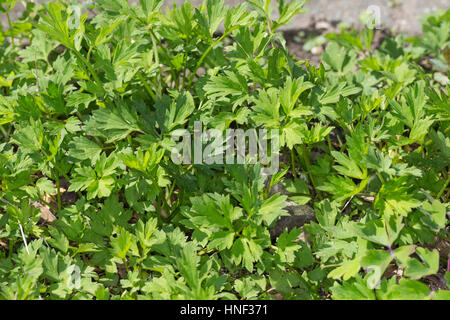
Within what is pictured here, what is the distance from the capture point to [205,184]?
2.15 m

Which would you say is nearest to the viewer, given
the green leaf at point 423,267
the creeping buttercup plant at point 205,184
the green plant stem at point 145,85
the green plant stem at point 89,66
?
the green leaf at point 423,267

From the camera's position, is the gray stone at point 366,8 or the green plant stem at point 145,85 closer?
the green plant stem at point 145,85

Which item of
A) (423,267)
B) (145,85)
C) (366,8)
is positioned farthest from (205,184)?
(366,8)

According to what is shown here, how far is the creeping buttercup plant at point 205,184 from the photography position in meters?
1.84

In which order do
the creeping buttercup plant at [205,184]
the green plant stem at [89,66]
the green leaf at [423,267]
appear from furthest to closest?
the green plant stem at [89,66]
the creeping buttercup plant at [205,184]
the green leaf at [423,267]

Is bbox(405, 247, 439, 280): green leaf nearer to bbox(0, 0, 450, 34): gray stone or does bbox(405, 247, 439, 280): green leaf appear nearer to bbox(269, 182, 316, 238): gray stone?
bbox(269, 182, 316, 238): gray stone

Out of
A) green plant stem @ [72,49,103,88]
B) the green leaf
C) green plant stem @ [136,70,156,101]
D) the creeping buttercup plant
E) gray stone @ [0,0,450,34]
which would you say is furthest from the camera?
gray stone @ [0,0,450,34]

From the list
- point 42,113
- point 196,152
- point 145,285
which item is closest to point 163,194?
point 196,152

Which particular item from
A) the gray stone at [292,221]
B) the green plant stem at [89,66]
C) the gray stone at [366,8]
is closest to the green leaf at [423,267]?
the gray stone at [292,221]

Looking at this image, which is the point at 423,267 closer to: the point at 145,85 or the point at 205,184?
the point at 205,184

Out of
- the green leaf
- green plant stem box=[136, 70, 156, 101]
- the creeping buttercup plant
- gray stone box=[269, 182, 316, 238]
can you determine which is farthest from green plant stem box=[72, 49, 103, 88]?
the green leaf

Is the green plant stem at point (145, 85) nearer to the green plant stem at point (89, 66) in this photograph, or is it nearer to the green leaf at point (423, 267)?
the green plant stem at point (89, 66)

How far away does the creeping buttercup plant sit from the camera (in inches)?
72.6

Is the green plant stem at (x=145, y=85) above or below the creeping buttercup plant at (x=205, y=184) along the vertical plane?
above
